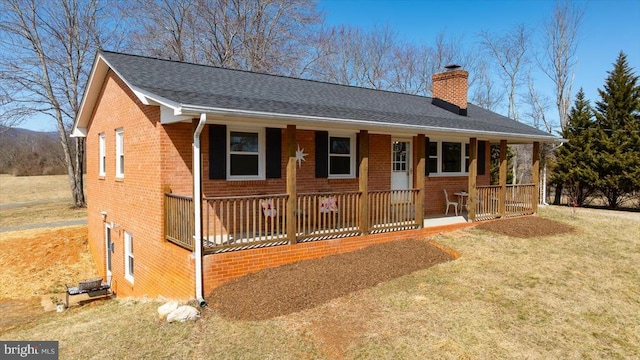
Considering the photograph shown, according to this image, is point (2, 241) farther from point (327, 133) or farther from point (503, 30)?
point (503, 30)

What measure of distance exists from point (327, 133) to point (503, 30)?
26.8 metres

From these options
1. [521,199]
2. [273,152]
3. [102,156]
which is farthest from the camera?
[521,199]

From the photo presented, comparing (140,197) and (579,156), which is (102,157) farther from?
(579,156)

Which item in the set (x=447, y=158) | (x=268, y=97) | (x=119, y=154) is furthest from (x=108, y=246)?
(x=447, y=158)

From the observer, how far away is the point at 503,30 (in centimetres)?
3069

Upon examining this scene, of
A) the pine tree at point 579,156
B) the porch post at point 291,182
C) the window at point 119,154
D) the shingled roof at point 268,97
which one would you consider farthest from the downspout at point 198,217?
the pine tree at point 579,156

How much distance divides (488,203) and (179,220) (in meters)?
9.75

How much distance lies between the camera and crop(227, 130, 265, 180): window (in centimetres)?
927

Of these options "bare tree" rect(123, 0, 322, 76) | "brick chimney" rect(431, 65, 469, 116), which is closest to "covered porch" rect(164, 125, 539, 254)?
"brick chimney" rect(431, 65, 469, 116)

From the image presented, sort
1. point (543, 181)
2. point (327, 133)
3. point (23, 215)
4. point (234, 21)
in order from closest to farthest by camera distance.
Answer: point (327, 133)
point (23, 215)
point (543, 181)
point (234, 21)

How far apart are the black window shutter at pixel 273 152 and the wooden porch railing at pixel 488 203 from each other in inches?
265

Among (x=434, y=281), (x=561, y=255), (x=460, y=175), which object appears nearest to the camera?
(x=434, y=281)

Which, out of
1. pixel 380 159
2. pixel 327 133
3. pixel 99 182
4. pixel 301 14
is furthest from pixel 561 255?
pixel 301 14

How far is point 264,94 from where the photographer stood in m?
9.73
